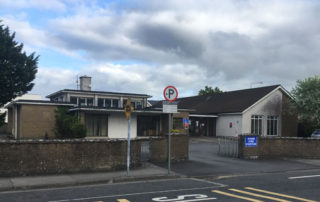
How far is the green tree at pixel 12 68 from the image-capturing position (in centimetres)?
2464

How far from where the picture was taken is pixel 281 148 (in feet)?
62.7

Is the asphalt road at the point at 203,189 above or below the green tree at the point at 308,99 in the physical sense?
below

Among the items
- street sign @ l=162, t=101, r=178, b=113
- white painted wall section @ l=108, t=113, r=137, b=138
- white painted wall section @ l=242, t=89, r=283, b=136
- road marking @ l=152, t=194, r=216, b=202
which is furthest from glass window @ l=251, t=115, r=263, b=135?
→ road marking @ l=152, t=194, r=216, b=202

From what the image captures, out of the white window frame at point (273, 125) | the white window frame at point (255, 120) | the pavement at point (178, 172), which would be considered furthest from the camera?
the white window frame at point (273, 125)

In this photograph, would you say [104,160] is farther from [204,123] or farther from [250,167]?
[204,123]

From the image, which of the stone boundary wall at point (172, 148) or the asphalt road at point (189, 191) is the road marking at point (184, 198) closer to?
the asphalt road at point (189, 191)

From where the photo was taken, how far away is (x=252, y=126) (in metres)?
37.4

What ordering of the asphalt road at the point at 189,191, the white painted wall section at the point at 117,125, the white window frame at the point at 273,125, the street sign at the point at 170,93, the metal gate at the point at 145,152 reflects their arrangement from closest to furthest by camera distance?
the asphalt road at the point at 189,191, the street sign at the point at 170,93, the metal gate at the point at 145,152, the white painted wall section at the point at 117,125, the white window frame at the point at 273,125

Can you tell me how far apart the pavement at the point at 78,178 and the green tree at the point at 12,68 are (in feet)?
51.4

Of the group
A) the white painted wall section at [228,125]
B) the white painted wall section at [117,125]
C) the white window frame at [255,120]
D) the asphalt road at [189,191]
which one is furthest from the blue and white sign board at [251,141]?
the white window frame at [255,120]

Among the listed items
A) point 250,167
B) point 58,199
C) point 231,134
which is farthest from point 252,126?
point 58,199

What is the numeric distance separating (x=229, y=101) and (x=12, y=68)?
26.4 metres

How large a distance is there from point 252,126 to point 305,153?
18006 mm

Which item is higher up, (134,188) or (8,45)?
(8,45)
